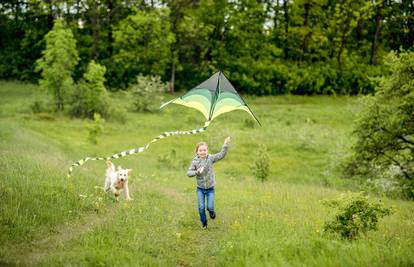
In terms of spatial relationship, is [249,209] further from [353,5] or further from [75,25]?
[353,5]

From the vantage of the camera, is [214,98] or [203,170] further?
[214,98]

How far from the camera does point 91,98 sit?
3422 cm

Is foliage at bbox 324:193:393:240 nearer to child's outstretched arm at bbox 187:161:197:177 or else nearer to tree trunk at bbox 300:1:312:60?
child's outstretched arm at bbox 187:161:197:177

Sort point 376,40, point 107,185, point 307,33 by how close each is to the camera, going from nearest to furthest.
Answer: point 107,185 → point 307,33 → point 376,40

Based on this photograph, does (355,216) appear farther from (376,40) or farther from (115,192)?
(376,40)

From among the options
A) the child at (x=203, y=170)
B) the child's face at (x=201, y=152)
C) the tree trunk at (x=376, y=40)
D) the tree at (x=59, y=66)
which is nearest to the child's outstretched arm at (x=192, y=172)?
the child at (x=203, y=170)

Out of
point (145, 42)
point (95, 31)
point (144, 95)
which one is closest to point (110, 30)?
point (95, 31)

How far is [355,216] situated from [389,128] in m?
11.4

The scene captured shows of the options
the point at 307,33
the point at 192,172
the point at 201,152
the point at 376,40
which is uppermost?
the point at 307,33

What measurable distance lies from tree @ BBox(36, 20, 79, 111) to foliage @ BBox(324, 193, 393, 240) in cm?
2685

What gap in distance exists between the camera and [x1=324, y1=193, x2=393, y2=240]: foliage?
10.1 meters

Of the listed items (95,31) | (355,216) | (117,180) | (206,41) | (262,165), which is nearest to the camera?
(355,216)

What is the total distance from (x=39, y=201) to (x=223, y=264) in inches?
184

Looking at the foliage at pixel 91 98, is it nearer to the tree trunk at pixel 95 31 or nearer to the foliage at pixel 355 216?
the tree trunk at pixel 95 31
